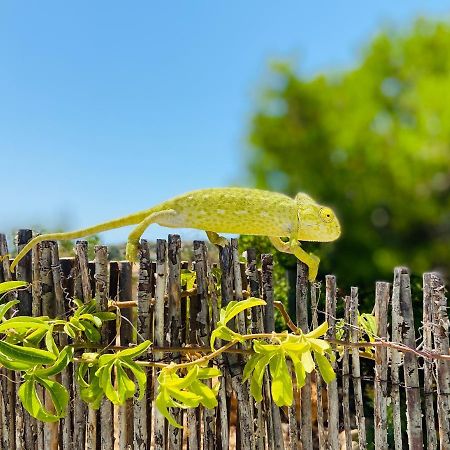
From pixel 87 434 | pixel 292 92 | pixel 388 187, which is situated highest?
pixel 292 92

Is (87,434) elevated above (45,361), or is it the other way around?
(45,361)

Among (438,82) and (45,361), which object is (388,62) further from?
(45,361)

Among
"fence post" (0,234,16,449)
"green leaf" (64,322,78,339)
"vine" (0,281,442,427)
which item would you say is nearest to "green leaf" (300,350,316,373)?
"vine" (0,281,442,427)

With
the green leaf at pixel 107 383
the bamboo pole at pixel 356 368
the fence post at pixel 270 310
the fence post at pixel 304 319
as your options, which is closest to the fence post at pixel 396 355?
→ the bamboo pole at pixel 356 368

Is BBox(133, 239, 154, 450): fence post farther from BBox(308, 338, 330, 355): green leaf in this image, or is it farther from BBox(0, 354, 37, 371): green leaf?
BBox(308, 338, 330, 355): green leaf

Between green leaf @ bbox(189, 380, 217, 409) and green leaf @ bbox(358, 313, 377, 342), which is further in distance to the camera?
green leaf @ bbox(358, 313, 377, 342)

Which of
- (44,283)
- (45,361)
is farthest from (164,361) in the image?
(44,283)
